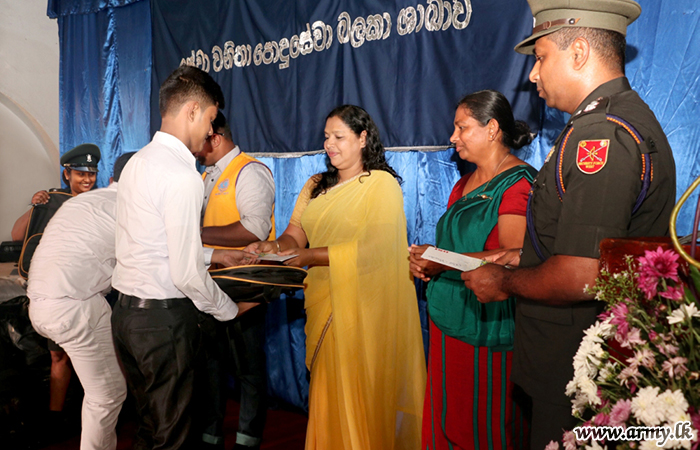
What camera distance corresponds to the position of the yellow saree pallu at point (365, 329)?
2.30 metres

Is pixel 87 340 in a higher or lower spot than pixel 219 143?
lower

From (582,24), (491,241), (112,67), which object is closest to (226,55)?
(112,67)

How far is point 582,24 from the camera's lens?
1.32m

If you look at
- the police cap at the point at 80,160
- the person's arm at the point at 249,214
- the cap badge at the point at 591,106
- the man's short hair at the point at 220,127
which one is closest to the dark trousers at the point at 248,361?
the person's arm at the point at 249,214

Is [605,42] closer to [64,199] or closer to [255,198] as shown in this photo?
[255,198]

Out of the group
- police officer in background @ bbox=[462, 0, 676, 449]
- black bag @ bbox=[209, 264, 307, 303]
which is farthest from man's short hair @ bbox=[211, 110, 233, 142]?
police officer in background @ bbox=[462, 0, 676, 449]

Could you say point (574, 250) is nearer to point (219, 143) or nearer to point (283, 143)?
point (219, 143)

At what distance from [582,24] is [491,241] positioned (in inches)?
31.0

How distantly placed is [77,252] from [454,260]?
1683 mm

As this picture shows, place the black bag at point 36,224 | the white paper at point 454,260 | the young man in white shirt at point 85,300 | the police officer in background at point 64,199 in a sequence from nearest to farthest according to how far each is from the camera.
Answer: the white paper at point 454,260 < the young man in white shirt at point 85,300 < the police officer in background at point 64,199 < the black bag at point 36,224

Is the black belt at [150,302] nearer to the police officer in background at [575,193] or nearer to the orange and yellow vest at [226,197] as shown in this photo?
the orange and yellow vest at [226,197]

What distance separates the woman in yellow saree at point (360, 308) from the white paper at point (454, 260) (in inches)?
31.7

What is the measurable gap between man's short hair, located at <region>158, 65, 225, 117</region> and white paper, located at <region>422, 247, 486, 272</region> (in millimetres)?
1009

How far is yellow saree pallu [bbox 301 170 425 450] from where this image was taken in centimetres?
230
